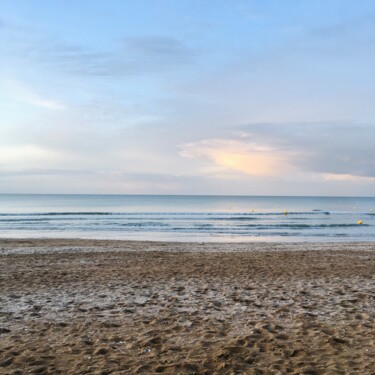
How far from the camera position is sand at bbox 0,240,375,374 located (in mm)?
4613

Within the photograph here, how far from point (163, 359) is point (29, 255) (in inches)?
480

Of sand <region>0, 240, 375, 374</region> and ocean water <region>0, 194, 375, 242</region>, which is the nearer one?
sand <region>0, 240, 375, 374</region>

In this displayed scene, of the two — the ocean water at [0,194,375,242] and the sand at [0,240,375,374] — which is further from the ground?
the sand at [0,240,375,374]

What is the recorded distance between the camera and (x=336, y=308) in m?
7.02

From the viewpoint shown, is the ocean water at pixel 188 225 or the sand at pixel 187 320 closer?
the sand at pixel 187 320

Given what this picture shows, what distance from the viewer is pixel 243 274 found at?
10.8 metres

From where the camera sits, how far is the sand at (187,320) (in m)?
4.61

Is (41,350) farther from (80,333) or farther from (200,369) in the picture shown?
(200,369)

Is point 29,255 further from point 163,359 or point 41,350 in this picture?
point 163,359

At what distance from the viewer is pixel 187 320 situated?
6.34m

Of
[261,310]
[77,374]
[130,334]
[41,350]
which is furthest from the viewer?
[261,310]

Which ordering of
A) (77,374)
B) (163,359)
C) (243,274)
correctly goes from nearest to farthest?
1. (77,374)
2. (163,359)
3. (243,274)

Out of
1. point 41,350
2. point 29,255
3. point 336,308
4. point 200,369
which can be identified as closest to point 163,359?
point 200,369

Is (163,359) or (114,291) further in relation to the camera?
(114,291)
